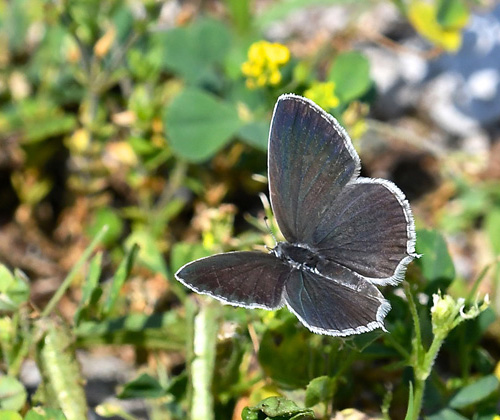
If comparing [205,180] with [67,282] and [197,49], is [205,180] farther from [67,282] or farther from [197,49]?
[67,282]

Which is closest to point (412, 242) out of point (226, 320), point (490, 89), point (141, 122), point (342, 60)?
point (226, 320)

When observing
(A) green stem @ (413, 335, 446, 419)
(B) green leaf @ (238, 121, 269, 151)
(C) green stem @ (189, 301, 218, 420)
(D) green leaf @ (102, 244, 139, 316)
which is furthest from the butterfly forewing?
(B) green leaf @ (238, 121, 269, 151)

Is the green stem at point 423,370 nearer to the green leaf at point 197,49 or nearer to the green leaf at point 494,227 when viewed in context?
the green leaf at point 494,227

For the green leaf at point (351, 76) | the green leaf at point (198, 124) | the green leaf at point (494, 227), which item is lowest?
the green leaf at point (494, 227)

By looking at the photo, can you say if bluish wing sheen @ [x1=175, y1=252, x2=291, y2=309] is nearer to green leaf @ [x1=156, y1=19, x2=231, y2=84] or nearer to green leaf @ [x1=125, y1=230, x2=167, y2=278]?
green leaf @ [x1=125, y1=230, x2=167, y2=278]

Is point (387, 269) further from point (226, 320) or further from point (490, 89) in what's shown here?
point (490, 89)

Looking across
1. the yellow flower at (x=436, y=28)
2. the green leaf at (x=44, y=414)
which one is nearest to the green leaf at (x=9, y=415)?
the green leaf at (x=44, y=414)
